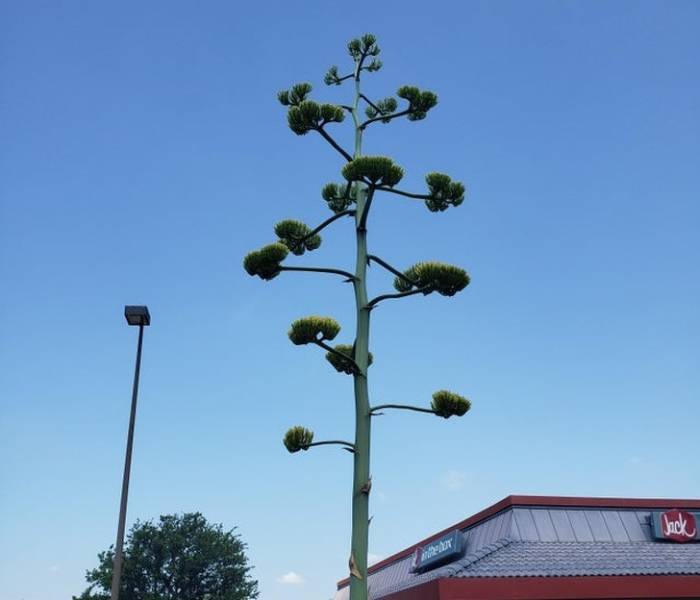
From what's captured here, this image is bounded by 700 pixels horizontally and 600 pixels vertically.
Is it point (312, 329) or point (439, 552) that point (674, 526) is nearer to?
point (439, 552)

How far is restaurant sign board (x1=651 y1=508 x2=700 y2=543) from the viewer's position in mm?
27094

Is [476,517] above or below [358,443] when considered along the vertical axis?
above

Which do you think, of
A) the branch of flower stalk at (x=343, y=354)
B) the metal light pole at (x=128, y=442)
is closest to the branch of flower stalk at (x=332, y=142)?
the branch of flower stalk at (x=343, y=354)

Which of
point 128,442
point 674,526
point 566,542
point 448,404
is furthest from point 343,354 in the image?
point 674,526

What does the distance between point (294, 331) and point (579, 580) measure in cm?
1484

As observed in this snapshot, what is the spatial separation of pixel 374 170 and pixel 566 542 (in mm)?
19110

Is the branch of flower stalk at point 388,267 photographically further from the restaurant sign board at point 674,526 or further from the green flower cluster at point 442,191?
the restaurant sign board at point 674,526

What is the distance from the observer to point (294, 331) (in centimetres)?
1104

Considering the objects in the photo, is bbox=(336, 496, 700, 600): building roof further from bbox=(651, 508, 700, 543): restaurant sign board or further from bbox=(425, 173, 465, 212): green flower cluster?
bbox=(425, 173, 465, 212): green flower cluster

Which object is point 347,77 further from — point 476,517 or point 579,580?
point 476,517

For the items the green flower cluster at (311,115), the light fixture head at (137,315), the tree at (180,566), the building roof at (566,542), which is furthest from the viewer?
the tree at (180,566)

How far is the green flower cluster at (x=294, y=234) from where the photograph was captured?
12695 millimetres

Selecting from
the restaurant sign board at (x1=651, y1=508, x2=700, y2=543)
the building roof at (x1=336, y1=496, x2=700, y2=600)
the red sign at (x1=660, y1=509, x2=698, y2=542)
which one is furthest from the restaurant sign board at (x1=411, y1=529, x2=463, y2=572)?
the red sign at (x1=660, y1=509, x2=698, y2=542)

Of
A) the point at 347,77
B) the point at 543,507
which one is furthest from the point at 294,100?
the point at 543,507
